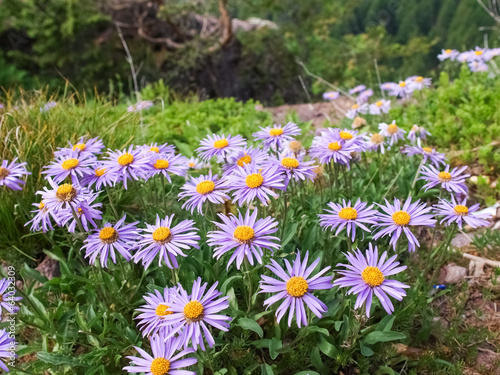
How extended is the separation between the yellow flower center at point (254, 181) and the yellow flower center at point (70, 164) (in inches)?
29.6

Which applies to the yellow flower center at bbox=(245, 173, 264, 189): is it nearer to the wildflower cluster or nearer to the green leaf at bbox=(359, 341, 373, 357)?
the wildflower cluster

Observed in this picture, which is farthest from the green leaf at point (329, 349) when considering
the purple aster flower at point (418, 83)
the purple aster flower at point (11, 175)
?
the purple aster flower at point (418, 83)

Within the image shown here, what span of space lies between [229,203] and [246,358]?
0.99 metres

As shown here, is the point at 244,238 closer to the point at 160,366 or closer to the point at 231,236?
the point at 231,236

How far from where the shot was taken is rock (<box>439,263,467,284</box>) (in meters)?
2.14

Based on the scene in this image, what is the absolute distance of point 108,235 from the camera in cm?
154

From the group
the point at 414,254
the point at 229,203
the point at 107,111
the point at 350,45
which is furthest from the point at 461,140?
the point at 350,45

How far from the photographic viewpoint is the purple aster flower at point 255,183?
1494 millimetres

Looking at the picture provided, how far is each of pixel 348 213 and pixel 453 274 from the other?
982 millimetres

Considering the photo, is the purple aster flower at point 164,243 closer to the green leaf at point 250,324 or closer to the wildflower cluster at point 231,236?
the wildflower cluster at point 231,236

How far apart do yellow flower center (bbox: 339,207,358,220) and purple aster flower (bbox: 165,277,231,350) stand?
0.54 metres

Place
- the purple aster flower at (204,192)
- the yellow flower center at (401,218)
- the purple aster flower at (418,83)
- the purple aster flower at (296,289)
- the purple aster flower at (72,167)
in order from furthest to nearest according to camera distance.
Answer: the purple aster flower at (418,83)
the purple aster flower at (72,167)
the purple aster flower at (204,192)
the yellow flower center at (401,218)
the purple aster flower at (296,289)

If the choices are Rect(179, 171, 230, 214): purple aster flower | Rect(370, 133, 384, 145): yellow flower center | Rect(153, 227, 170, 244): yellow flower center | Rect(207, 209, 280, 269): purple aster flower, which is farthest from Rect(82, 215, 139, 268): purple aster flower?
Rect(370, 133, 384, 145): yellow flower center

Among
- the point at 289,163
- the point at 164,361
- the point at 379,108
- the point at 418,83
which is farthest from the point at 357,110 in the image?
the point at 164,361
